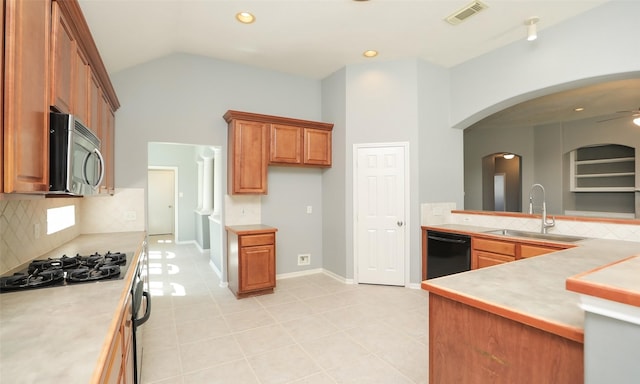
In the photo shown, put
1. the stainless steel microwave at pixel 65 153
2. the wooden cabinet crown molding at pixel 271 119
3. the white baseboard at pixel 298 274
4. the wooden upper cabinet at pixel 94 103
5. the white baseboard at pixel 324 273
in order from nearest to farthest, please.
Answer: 1. the stainless steel microwave at pixel 65 153
2. the wooden upper cabinet at pixel 94 103
3. the wooden cabinet crown molding at pixel 271 119
4. the white baseboard at pixel 324 273
5. the white baseboard at pixel 298 274

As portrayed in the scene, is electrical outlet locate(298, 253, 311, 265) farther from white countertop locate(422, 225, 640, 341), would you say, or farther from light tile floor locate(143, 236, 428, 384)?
white countertop locate(422, 225, 640, 341)

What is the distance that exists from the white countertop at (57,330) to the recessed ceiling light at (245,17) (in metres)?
2.70

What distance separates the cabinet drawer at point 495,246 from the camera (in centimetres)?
315

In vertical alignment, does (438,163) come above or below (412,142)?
below

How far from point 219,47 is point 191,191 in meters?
4.80

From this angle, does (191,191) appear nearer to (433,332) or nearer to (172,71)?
(172,71)

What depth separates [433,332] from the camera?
147cm

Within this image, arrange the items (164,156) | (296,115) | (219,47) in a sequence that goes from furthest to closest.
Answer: (164,156) → (296,115) → (219,47)

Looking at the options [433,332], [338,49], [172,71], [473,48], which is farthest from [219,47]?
[433,332]

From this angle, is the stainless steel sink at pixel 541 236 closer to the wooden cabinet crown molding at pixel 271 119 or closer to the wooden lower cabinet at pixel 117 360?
the wooden cabinet crown molding at pixel 271 119

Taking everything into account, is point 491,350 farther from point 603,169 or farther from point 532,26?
point 603,169

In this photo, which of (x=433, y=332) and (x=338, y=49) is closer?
(x=433, y=332)

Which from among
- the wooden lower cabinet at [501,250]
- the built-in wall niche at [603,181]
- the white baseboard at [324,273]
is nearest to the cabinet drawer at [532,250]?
the wooden lower cabinet at [501,250]

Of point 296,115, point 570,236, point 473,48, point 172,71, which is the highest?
point 473,48
